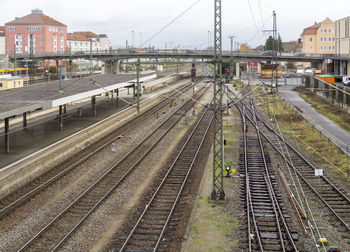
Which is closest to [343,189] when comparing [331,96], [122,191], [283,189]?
[283,189]

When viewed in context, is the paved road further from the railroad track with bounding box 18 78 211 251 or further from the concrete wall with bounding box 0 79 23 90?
the concrete wall with bounding box 0 79 23 90

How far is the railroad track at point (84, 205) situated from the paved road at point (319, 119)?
13264mm

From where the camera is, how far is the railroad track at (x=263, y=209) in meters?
13.1

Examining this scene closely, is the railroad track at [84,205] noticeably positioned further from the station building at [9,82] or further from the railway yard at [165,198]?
the station building at [9,82]

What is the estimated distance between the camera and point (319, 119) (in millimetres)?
38031

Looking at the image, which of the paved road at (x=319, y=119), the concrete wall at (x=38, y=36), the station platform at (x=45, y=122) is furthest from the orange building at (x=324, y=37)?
the station platform at (x=45, y=122)

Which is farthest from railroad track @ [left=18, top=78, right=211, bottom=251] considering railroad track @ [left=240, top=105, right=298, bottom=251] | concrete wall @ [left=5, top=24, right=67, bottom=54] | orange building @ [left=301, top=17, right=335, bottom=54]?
orange building @ [left=301, top=17, right=335, bottom=54]

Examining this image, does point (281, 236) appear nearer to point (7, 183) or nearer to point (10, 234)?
point (10, 234)

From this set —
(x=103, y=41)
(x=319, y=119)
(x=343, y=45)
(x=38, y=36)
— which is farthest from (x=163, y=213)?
(x=103, y=41)

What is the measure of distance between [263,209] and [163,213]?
3.93 metres

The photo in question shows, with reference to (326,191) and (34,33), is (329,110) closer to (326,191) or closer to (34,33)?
(326,191)

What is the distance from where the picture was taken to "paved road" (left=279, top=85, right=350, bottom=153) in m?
29.3

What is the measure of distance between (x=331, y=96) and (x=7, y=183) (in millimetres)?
40375

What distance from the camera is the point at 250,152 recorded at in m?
26.0
